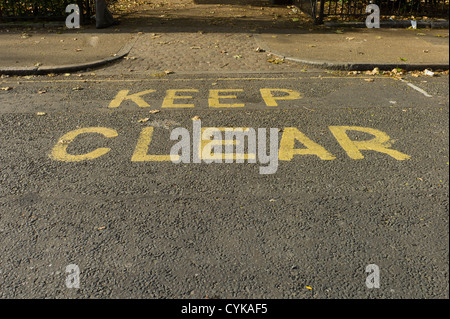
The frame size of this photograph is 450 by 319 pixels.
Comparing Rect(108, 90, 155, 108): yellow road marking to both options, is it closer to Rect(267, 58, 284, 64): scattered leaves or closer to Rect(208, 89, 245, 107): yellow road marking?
Rect(208, 89, 245, 107): yellow road marking

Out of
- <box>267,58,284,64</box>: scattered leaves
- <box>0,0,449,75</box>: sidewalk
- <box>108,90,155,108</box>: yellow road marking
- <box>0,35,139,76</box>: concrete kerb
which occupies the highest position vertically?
<box>0,0,449,75</box>: sidewalk

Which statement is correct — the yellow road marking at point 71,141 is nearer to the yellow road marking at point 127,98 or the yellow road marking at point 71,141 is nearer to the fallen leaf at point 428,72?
the yellow road marking at point 127,98

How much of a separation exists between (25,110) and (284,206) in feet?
14.3

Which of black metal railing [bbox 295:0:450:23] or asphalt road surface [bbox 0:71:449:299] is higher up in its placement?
black metal railing [bbox 295:0:450:23]

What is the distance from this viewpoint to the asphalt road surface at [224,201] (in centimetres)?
314

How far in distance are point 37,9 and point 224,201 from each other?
35.6 feet

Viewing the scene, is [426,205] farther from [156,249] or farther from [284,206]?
[156,249]

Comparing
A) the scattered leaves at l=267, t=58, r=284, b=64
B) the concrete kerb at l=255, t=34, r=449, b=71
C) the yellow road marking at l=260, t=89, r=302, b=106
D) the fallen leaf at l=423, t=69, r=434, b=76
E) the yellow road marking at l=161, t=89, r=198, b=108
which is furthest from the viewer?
the scattered leaves at l=267, t=58, r=284, b=64

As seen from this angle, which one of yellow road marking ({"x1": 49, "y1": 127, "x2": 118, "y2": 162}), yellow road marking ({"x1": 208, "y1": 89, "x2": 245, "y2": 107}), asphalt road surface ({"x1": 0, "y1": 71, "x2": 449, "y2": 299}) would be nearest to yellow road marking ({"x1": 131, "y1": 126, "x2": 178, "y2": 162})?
asphalt road surface ({"x1": 0, "y1": 71, "x2": 449, "y2": 299})

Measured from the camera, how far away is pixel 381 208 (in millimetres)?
3953

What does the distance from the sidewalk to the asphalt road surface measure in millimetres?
2105

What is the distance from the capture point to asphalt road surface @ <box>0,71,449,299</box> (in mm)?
3139

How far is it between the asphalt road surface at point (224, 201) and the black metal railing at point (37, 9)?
20.8 feet
